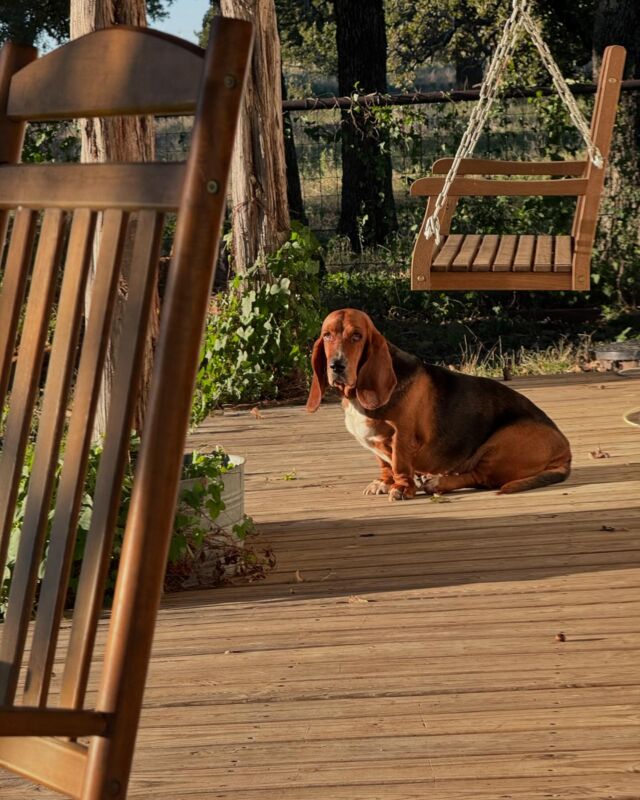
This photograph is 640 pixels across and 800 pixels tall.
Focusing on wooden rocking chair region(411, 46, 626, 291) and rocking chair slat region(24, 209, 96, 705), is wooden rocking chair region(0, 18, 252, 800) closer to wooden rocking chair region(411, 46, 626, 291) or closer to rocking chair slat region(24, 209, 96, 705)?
rocking chair slat region(24, 209, 96, 705)

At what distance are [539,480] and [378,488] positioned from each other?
66 cm

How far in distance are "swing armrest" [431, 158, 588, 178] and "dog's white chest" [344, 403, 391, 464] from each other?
1329mm

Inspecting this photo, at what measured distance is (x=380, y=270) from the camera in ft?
36.9

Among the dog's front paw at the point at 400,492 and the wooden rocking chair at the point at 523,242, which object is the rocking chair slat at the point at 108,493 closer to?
the wooden rocking chair at the point at 523,242

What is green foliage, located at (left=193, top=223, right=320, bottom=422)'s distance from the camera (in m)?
7.32

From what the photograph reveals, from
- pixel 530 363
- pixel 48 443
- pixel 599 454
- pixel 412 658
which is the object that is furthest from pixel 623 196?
pixel 48 443

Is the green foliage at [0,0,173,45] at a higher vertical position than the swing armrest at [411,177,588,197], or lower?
higher

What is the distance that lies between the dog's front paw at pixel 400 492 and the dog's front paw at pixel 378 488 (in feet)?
0.17


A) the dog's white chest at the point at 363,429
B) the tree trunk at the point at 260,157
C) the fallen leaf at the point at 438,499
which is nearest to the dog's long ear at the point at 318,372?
the dog's white chest at the point at 363,429

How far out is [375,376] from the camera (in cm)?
512

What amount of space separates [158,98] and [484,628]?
2.33m

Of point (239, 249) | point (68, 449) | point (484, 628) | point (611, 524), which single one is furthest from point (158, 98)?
point (239, 249)

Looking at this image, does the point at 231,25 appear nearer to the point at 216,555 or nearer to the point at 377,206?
the point at 216,555

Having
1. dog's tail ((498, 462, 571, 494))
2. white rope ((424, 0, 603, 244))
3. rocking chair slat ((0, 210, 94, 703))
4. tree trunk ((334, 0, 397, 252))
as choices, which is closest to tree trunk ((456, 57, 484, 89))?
tree trunk ((334, 0, 397, 252))
